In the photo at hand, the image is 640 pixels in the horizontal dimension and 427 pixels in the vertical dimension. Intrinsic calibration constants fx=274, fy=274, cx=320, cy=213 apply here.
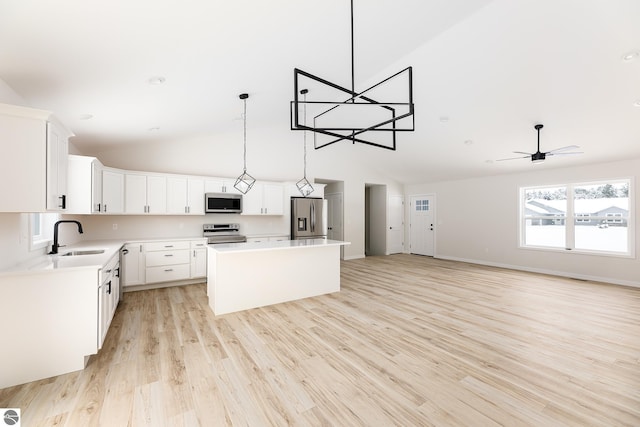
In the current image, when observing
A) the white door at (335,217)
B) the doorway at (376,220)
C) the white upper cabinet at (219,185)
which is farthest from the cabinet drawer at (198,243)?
the doorway at (376,220)

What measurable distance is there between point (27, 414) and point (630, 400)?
4.19 m

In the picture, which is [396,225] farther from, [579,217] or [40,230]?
[40,230]

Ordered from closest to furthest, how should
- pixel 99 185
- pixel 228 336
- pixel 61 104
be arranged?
1. pixel 61 104
2. pixel 228 336
3. pixel 99 185

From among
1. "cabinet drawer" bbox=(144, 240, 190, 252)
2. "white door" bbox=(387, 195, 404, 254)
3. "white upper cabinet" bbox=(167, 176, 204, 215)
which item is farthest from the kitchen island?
"white door" bbox=(387, 195, 404, 254)

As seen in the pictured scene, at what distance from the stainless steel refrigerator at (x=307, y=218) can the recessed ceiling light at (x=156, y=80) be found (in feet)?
13.4

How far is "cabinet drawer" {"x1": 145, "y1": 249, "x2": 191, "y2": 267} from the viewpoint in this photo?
15.7 ft

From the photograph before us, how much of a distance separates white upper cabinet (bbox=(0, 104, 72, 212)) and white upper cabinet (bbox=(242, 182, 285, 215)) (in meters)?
3.78

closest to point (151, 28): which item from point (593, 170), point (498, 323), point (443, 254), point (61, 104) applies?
point (61, 104)

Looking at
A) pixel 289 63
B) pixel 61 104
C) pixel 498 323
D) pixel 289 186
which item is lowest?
pixel 498 323

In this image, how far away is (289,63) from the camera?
9.40 ft

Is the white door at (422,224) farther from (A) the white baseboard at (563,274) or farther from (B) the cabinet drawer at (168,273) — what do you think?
(B) the cabinet drawer at (168,273)

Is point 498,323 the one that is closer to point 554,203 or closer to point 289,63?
point 289,63

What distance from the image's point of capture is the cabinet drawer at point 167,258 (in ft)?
15.7

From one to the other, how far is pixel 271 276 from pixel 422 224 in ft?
21.0
